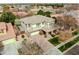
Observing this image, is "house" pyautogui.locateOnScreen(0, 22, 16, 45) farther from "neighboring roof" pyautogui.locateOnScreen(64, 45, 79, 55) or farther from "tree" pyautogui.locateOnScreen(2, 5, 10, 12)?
"neighboring roof" pyautogui.locateOnScreen(64, 45, 79, 55)

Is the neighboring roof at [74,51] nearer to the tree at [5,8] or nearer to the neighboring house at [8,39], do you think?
the neighboring house at [8,39]

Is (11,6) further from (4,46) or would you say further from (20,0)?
(4,46)

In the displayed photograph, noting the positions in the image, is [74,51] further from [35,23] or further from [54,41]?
[35,23]

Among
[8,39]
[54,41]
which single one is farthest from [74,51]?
[8,39]

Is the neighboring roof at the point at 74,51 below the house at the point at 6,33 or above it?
below

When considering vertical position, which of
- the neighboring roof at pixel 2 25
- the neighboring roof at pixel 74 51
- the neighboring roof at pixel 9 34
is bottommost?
the neighboring roof at pixel 74 51

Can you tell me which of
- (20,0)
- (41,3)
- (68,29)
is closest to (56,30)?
(68,29)

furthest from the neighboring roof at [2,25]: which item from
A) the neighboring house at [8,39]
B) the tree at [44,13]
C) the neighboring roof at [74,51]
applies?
the neighboring roof at [74,51]

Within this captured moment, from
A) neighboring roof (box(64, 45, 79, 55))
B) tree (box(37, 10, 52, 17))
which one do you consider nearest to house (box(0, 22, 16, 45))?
tree (box(37, 10, 52, 17))

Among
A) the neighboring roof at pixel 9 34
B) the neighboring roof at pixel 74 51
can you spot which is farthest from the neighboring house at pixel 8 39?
the neighboring roof at pixel 74 51

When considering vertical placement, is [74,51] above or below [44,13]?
below

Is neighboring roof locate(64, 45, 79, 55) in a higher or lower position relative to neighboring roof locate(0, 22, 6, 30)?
lower
